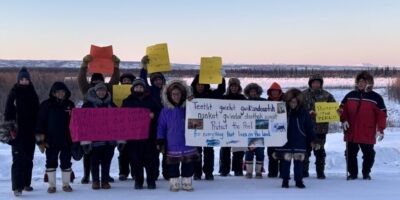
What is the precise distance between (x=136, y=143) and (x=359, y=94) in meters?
4.27

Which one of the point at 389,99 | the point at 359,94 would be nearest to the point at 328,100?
the point at 359,94

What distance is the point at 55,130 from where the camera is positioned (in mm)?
8195

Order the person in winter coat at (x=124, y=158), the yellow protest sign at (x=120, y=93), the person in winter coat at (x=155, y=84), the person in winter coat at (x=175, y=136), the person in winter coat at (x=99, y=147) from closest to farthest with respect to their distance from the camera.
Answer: the person in winter coat at (x=175, y=136) → the person in winter coat at (x=99, y=147) → the person in winter coat at (x=155, y=84) → the yellow protest sign at (x=120, y=93) → the person in winter coat at (x=124, y=158)

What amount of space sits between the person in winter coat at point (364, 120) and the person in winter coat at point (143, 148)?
3.65 metres

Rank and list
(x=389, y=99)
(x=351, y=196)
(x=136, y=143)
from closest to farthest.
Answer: (x=351, y=196) → (x=136, y=143) → (x=389, y=99)

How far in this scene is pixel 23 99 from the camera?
8148mm

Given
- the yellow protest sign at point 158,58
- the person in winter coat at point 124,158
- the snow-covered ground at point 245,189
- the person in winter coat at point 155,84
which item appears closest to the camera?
the snow-covered ground at point 245,189

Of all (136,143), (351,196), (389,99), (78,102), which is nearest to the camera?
(351,196)

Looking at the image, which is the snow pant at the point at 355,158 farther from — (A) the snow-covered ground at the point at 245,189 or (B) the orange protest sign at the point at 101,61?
(B) the orange protest sign at the point at 101,61

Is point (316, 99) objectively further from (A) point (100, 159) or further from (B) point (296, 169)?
(A) point (100, 159)

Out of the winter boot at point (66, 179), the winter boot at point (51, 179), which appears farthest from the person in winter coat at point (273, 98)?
the winter boot at point (51, 179)

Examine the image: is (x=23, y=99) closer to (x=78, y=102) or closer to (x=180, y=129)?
(x=180, y=129)

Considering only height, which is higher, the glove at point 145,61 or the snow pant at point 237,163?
the glove at point 145,61

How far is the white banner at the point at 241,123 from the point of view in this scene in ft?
28.9
